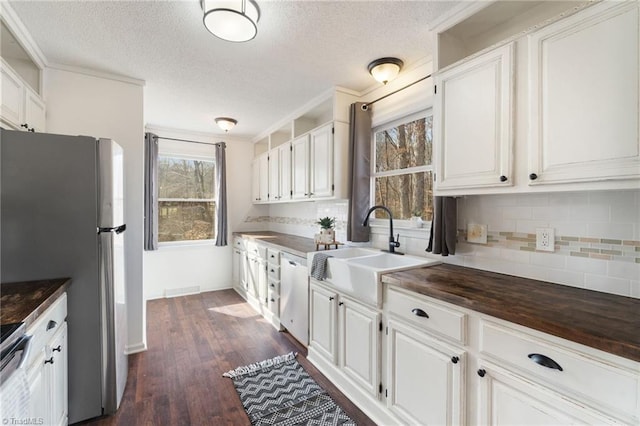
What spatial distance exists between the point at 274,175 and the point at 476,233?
9.10ft

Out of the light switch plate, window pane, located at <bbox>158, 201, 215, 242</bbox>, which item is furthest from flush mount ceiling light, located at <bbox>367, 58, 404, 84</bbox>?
window pane, located at <bbox>158, 201, 215, 242</bbox>

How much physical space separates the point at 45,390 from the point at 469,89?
2636mm

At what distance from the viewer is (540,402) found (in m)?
1.03

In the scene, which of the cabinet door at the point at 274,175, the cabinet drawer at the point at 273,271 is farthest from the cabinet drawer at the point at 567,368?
the cabinet door at the point at 274,175

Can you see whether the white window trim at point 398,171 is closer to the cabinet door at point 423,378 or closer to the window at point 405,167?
the window at point 405,167

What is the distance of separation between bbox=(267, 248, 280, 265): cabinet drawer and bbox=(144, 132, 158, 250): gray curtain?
1858 mm

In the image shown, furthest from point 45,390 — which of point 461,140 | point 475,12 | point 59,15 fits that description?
point 475,12

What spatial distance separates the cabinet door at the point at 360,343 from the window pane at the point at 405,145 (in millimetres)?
1296

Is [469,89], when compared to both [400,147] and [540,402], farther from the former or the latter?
[540,402]

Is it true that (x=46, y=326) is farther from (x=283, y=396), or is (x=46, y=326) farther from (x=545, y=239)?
(x=545, y=239)

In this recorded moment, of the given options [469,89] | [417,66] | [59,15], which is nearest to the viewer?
[469,89]

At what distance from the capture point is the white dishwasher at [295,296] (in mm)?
2539

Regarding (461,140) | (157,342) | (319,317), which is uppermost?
(461,140)

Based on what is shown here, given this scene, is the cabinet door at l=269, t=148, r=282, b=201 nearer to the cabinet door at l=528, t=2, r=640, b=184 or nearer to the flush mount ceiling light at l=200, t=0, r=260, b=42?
the flush mount ceiling light at l=200, t=0, r=260, b=42
